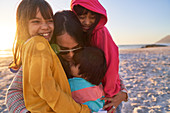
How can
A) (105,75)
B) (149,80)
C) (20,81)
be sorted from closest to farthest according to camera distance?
(20,81)
(105,75)
(149,80)

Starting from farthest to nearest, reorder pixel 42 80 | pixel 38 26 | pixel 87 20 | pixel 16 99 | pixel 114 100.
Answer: pixel 87 20
pixel 114 100
pixel 38 26
pixel 16 99
pixel 42 80

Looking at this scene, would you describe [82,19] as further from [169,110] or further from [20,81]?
[169,110]

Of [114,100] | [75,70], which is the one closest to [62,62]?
[75,70]

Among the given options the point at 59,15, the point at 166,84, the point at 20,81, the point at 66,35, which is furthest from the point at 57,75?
the point at 166,84

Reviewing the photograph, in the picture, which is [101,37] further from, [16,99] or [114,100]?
[16,99]

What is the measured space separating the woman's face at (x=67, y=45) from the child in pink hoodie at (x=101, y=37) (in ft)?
0.85

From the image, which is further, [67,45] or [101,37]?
[101,37]

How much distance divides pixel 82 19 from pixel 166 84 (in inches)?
191

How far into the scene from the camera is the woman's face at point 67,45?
1.56m

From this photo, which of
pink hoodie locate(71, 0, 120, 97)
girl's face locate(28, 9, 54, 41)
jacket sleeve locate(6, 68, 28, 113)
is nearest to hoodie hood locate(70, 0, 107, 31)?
pink hoodie locate(71, 0, 120, 97)

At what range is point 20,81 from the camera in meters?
1.33

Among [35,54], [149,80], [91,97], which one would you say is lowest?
[149,80]

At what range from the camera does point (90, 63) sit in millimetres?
1589

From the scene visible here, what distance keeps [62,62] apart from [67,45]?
0.65 feet
